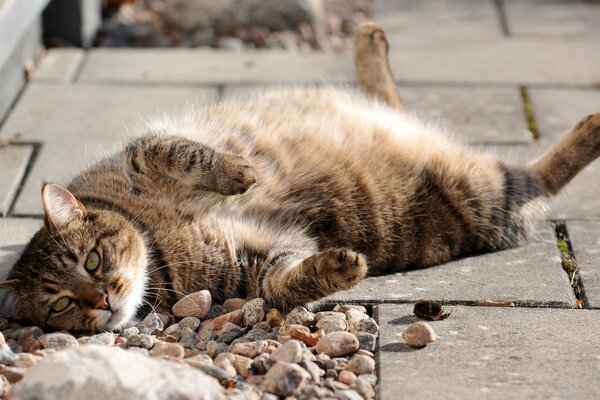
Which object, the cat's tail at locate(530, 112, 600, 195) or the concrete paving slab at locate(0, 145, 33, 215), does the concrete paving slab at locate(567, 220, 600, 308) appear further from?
the concrete paving slab at locate(0, 145, 33, 215)

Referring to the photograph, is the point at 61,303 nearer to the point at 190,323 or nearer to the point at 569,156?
the point at 190,323

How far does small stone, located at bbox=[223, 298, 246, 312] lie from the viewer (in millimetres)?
3541

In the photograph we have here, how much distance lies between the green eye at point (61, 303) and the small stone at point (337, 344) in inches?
33.9

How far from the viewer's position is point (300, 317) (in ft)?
11.1

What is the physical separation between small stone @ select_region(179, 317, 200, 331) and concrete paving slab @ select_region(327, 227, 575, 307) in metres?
0.49

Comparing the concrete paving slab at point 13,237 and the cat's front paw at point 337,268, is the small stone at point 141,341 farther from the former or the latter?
the concrete paving slab at point 13,237

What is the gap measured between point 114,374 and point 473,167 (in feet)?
6.70

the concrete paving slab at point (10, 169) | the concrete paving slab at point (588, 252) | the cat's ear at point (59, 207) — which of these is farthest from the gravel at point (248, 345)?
the concrete paving slab at point (10, 169)

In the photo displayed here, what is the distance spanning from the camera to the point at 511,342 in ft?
10.5

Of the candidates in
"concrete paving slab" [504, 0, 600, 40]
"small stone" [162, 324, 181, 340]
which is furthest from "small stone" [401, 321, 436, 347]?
"concrete paving slab" [504, 0, 600, 40]

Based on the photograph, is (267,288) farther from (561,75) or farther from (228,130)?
(561,75)

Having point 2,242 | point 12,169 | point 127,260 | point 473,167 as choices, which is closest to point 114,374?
point 127,260

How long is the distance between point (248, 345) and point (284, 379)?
32cm

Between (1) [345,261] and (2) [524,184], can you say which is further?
(2) [524,184]
